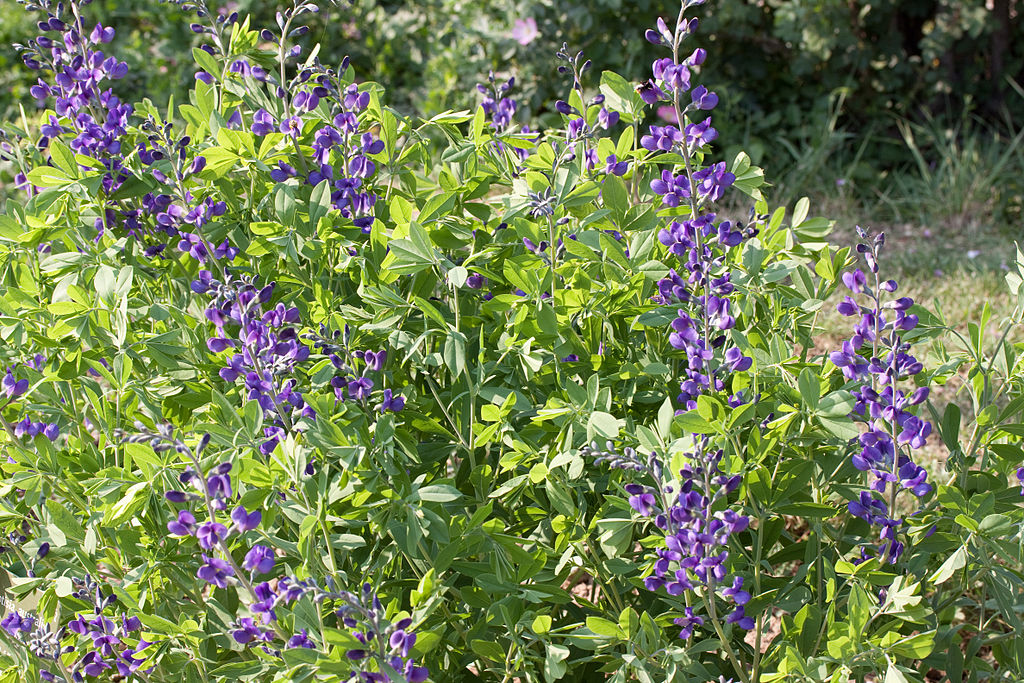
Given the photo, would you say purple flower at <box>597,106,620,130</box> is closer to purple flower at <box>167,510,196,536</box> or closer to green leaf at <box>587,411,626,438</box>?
green leaf at <box>587,411,626,438</box>

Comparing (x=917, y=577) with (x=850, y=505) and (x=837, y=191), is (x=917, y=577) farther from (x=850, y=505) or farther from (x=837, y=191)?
(x=837, y=191)

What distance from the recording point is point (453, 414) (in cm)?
187

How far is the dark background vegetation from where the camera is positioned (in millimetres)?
5383

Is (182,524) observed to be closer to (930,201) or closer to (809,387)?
(809,387)

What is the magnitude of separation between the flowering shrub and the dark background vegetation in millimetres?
3578

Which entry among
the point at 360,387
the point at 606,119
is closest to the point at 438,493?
the point at 360,387

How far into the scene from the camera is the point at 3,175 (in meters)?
6.52

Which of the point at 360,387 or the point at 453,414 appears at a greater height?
the point at 360,387

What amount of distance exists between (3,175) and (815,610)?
21.3 feet

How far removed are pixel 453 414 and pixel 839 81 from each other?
480 cm

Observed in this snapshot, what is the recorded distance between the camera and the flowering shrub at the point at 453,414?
5.15 ft

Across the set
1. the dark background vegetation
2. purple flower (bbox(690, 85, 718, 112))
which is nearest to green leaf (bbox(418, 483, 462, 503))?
purple flower (bbox(690, 85, 718, 112))

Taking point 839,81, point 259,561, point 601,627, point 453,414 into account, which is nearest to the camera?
point 259,561

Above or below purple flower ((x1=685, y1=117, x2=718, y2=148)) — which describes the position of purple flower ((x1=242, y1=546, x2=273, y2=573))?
below
